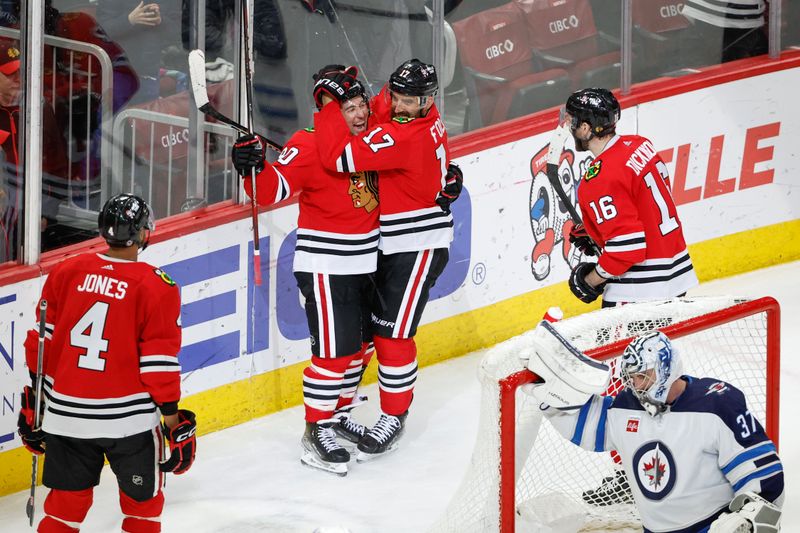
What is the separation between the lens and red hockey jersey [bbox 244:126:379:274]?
4832mm

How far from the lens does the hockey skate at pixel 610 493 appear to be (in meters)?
4.23

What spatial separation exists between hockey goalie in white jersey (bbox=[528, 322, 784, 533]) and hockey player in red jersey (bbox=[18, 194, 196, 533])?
1.06 m

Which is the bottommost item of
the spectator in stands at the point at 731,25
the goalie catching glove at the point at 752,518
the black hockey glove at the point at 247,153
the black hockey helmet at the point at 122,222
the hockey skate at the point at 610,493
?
the hockey skate at the point at 610,493

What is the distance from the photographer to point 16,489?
4.79 meters

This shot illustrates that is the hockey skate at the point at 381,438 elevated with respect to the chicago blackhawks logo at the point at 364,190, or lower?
lower

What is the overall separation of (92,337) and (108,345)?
0.16ft

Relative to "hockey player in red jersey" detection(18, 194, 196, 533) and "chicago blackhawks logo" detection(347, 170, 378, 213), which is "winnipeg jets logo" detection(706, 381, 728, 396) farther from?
"chicago blackhawks logo" detection(347, 170, 378, 213)

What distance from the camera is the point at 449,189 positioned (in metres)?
5.05

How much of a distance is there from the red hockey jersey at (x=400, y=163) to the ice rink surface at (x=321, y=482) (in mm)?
770

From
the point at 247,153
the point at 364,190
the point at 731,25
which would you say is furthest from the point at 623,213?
the point at 731,25

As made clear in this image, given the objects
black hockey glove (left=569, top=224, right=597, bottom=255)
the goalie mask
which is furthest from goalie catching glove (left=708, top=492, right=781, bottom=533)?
black hockey glove (left=569, top=224, right=597, bottom=255)

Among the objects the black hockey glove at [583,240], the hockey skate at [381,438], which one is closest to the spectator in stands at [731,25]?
the black hockey glove at [583,240]

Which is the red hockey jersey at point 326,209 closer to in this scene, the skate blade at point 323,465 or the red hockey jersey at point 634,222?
the skate blade at point 323,465

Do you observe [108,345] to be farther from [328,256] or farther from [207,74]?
[207,74]
